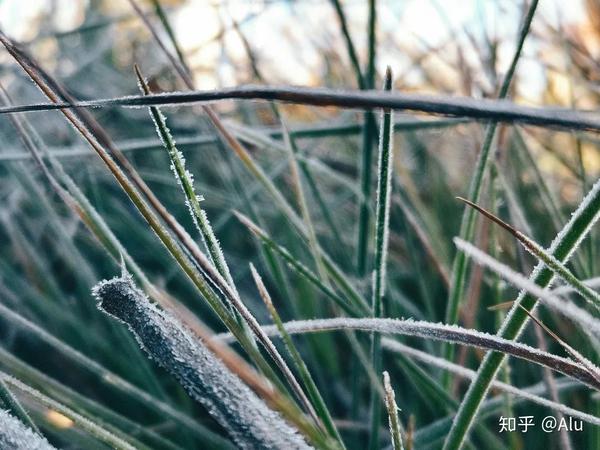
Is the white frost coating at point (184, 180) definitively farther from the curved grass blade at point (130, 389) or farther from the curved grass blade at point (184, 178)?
the curved grass blade at point (130, 389)

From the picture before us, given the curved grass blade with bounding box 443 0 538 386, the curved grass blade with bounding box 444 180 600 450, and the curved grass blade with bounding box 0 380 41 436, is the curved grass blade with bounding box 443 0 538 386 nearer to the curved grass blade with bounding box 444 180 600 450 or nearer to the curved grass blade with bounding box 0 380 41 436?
the curved grass blade with bounding box 444 180 600 450

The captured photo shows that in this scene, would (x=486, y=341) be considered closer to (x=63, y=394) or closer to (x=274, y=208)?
→ (x=63, y=394)

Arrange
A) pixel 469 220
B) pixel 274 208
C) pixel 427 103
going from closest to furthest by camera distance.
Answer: pixel 427 103 → pixel 469 220 → pixel 274 208

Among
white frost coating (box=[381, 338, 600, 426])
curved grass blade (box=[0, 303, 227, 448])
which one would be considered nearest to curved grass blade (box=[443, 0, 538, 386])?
white frost coating (box=[381, 338, 600, 426])

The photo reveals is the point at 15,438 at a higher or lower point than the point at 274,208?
lower

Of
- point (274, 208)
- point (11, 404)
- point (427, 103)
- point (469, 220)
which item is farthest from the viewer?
point (274, 208)

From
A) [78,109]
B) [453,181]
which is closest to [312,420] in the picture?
[78,109]

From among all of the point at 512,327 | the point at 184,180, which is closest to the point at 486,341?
the point at 512,327
